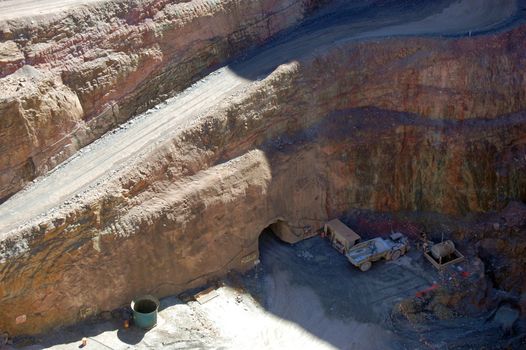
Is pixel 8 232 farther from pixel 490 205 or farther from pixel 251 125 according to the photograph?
pixel 490 205

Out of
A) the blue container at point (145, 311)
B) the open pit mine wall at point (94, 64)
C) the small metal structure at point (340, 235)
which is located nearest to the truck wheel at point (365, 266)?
the small metal structure at point (340, 235)

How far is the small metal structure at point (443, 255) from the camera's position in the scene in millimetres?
26047

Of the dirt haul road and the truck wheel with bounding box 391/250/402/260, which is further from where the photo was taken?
the truck wheel with bounding box 391/250/402/260

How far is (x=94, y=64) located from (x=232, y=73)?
534 cm

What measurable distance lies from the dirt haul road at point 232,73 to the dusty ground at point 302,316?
4.35 m

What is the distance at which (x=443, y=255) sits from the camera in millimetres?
26141

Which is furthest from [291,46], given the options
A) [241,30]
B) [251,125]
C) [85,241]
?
[85,241]

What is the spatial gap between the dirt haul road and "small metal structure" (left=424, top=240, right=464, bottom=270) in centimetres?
856

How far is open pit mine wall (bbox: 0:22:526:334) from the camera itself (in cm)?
2178

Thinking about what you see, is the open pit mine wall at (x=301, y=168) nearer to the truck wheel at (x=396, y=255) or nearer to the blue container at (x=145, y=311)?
the blue container at (x=145, y=311)

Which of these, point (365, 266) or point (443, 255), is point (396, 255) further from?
point (443, 255)

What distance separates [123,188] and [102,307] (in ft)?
12.5

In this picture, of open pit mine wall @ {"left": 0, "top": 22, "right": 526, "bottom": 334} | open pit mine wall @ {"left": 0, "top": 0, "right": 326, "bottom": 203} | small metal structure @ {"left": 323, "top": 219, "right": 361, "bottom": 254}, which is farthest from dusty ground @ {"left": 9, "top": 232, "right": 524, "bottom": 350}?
open pit mine wall @ {"left": 0, "top": 0, "right": 326, "bottom": 203}

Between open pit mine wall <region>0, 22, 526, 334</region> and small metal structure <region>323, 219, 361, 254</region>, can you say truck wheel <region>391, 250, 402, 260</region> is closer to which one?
small metal structure <region>323, 219, 361, 254</region>
